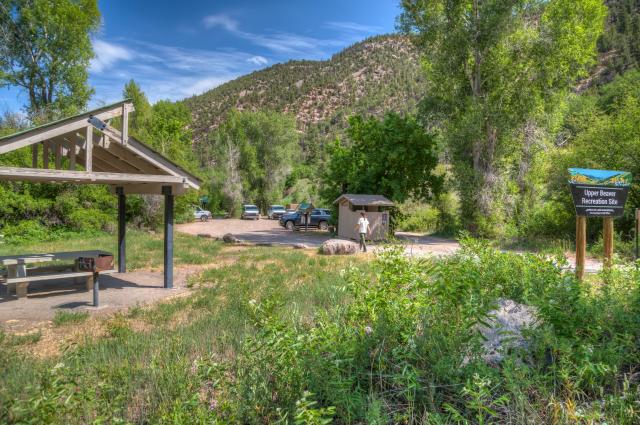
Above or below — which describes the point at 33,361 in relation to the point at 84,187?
below

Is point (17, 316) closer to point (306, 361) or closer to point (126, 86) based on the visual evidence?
point (306, 361)

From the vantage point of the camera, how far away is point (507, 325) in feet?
14.5

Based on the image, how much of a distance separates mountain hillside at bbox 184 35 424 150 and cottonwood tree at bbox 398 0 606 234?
70.3 meters

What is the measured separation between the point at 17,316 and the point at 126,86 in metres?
44.3

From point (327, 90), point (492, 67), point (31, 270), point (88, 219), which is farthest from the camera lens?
point (327, 90)

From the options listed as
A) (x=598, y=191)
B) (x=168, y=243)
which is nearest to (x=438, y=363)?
(x=598, y=191)

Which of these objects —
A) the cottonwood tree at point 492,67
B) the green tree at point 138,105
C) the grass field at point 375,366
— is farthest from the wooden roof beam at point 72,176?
the green tree at point 138,105

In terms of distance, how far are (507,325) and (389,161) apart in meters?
20.6

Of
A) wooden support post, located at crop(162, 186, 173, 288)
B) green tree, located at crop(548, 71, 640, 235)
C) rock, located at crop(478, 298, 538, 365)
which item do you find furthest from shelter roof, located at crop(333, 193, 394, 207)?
rock, located at crop(478, 298, 538, 365)

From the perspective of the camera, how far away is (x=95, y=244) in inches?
711

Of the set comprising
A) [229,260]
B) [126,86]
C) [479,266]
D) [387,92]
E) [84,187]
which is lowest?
[229,260]

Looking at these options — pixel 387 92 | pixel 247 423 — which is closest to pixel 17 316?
pixel 247 423

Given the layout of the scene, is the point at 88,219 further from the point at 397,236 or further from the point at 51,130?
the point at 397,236

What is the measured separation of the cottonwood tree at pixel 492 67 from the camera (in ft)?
66.3
